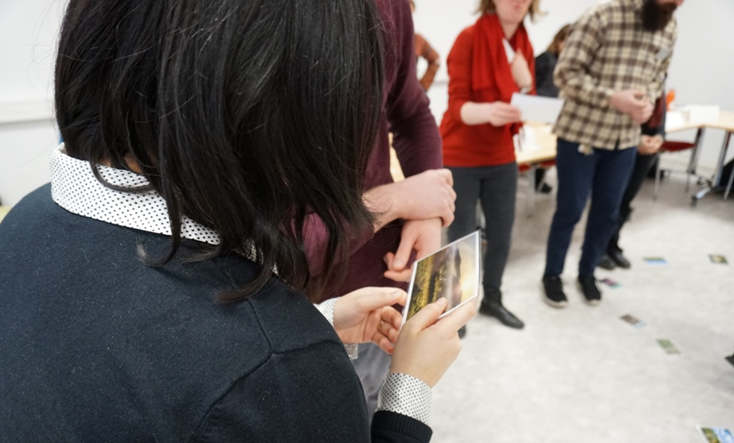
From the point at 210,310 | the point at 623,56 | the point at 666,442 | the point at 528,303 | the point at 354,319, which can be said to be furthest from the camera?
the point at 528,303

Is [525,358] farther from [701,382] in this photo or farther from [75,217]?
[75,217]

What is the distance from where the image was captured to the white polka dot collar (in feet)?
1.56

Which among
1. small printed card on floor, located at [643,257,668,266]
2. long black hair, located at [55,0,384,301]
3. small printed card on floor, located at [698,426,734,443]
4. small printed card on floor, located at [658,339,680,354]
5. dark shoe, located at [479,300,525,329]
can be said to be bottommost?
small printed card on floor, located at [643,257,668,266]

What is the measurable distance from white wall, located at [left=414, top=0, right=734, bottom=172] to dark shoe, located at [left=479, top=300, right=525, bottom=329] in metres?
2.30

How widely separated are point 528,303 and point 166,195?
2.63 metres

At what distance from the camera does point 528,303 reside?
2775 mm

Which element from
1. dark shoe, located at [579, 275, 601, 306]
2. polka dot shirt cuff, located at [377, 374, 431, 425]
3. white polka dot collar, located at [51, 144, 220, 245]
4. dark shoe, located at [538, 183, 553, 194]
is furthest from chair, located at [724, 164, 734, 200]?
white polka dot collar, located at [51, 144, 220, 245]

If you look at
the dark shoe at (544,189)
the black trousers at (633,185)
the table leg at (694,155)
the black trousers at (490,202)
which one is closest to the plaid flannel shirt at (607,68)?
the black trousers at (490,202)

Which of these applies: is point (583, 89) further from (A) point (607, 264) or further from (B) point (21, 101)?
(B) point (21, 101)

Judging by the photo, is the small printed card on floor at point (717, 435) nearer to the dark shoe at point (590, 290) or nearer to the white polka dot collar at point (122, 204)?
the dark shoe at point (590, 290)

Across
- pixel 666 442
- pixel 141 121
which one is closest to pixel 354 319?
pixel 141 121

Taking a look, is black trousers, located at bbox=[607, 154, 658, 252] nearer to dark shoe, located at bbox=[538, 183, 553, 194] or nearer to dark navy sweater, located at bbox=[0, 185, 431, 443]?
dark shoe, located at bbox=[538, 183, 553, 194]

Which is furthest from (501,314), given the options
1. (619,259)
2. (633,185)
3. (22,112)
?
(22,112)

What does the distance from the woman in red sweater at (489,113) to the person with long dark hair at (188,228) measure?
5.45 feet
